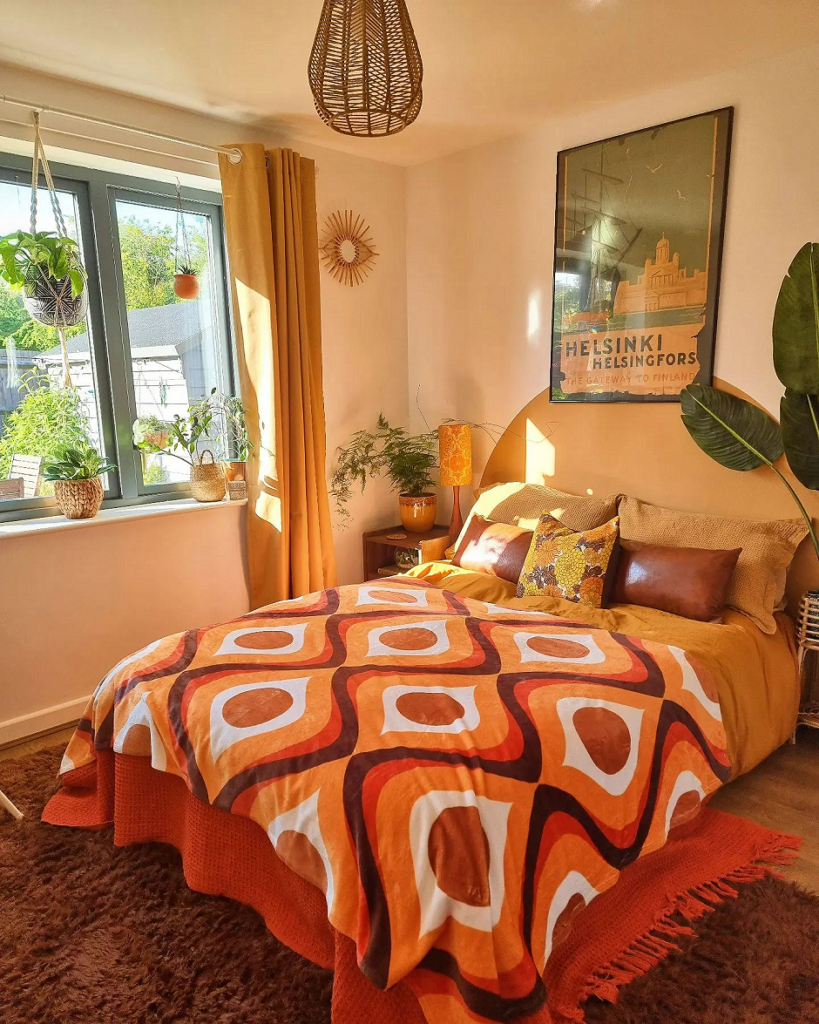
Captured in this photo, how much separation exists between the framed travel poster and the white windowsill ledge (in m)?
1.76

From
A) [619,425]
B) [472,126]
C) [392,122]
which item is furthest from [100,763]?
[472,126]

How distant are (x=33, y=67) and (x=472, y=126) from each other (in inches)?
71.7

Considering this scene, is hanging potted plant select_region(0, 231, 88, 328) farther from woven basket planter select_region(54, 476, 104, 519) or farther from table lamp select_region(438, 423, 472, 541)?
table lamp select_region(438, 423, 472, 541)

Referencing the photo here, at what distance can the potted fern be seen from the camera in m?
3.90

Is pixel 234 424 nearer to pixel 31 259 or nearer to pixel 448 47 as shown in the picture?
pixel 31 259

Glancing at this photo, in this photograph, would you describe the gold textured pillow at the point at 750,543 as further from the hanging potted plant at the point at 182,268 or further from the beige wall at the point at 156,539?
the hanging potted plant at the point at 182,268

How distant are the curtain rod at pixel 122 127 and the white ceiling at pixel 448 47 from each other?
140 millimetres

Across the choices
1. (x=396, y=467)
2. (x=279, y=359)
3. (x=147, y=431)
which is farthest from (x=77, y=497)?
(x=396, y=467)

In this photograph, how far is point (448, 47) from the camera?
255cm

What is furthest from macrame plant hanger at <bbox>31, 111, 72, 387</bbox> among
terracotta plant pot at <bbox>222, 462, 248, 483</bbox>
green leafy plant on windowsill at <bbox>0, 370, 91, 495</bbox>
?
terracotta plant pot at <bbox>222, 462, 248, 483</bbox>

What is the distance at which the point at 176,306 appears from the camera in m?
3.51

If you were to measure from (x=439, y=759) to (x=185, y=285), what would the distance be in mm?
2600

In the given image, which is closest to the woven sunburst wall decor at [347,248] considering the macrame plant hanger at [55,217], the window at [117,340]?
the window at [117,340]

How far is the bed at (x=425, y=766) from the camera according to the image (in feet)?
4.86
